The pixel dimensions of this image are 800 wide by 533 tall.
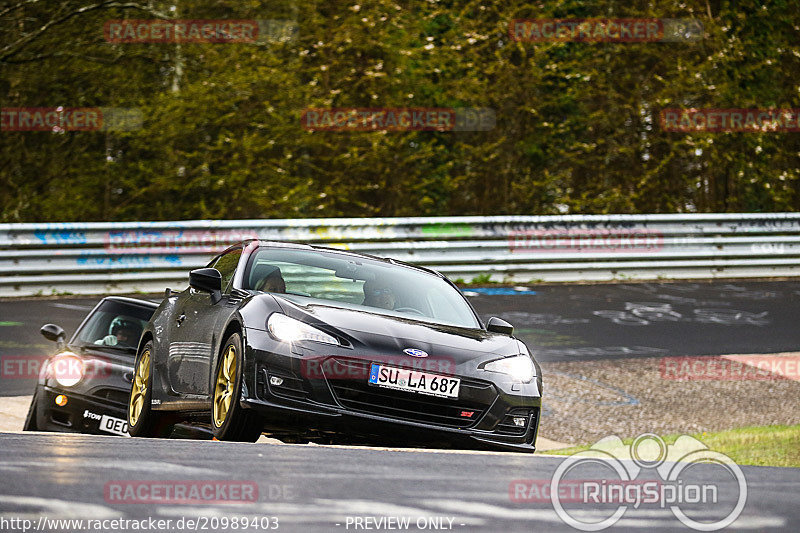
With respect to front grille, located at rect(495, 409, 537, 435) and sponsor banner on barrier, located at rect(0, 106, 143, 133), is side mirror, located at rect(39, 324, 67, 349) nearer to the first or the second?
front grille, located at rect(495, 409, 537, 435)

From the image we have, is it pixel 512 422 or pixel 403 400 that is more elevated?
pixel 403 400

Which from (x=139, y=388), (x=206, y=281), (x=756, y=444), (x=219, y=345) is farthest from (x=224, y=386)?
(x=756, y=444)

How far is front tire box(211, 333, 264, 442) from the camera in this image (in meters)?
7.31

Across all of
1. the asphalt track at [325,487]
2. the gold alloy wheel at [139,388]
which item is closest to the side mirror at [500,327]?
the asphalt track at [325,487]

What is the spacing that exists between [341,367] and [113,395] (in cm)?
355

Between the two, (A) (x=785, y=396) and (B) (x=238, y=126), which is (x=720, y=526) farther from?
(B) (x=238, y=126)

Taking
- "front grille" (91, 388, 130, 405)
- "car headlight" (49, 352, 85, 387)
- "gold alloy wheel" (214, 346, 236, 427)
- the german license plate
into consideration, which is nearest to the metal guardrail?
"car headlight" (49, 352, 85, 387)

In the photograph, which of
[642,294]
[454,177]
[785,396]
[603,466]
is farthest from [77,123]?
[603,466]

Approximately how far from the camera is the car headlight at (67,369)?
10336mm

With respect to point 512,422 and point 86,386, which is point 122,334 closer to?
point 86,386

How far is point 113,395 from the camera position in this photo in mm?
10211

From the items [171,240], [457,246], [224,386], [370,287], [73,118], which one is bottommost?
[457,246]

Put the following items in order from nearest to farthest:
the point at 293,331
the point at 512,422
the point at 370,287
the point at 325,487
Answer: the point at 325,487, the point at 293,331, the point at 512,422, the point at 370,287

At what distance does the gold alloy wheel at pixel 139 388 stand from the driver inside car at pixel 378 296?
171 cm
